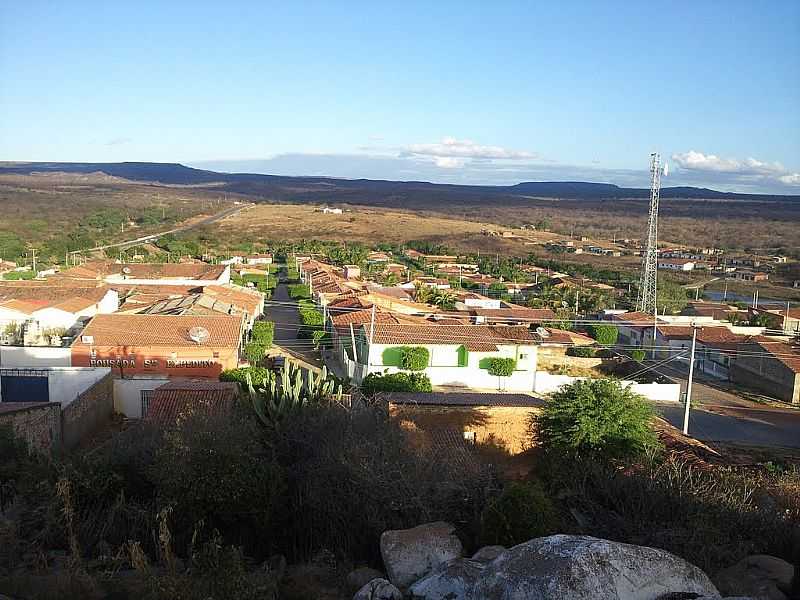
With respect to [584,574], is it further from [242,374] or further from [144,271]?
[144,271]

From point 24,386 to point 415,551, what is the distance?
16459mm

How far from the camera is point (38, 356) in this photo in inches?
951

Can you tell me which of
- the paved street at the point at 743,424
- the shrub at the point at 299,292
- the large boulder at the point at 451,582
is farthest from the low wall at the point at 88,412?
the shrub at the point at 299,292

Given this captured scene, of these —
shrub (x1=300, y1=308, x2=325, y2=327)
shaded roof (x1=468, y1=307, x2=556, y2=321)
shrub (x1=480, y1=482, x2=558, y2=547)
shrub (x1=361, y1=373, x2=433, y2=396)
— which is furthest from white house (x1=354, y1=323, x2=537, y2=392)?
shrub (x1=480, y1=482, x2=558, y2=547)

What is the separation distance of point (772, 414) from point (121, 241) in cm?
7858

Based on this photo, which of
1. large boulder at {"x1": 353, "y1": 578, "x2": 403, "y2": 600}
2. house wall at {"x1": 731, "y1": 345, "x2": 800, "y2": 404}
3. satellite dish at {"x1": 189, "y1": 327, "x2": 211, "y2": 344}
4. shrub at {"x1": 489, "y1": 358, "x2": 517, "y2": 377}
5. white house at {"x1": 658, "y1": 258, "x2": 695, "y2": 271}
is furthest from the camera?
white house at {"x1": 658, "y1": 258, "x2": 695, "y2": 271}

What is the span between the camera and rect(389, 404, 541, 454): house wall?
14.8m

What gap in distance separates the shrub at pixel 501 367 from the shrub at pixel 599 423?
1404cm

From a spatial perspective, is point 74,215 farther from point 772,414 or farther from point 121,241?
point 772,414

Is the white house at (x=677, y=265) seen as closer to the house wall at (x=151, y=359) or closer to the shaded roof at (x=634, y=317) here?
the shaded roof at (x=634, y=317)

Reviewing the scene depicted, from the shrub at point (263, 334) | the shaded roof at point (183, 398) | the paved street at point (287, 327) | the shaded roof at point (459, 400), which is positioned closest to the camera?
the shaded roof at point (459, 400)

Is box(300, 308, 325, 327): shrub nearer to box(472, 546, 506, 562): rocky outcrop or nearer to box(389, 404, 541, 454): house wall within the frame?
box(389, 404, 541, 454): house wall

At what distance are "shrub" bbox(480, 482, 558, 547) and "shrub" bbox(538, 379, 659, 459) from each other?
475 cm

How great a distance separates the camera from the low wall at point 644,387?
27469mm
